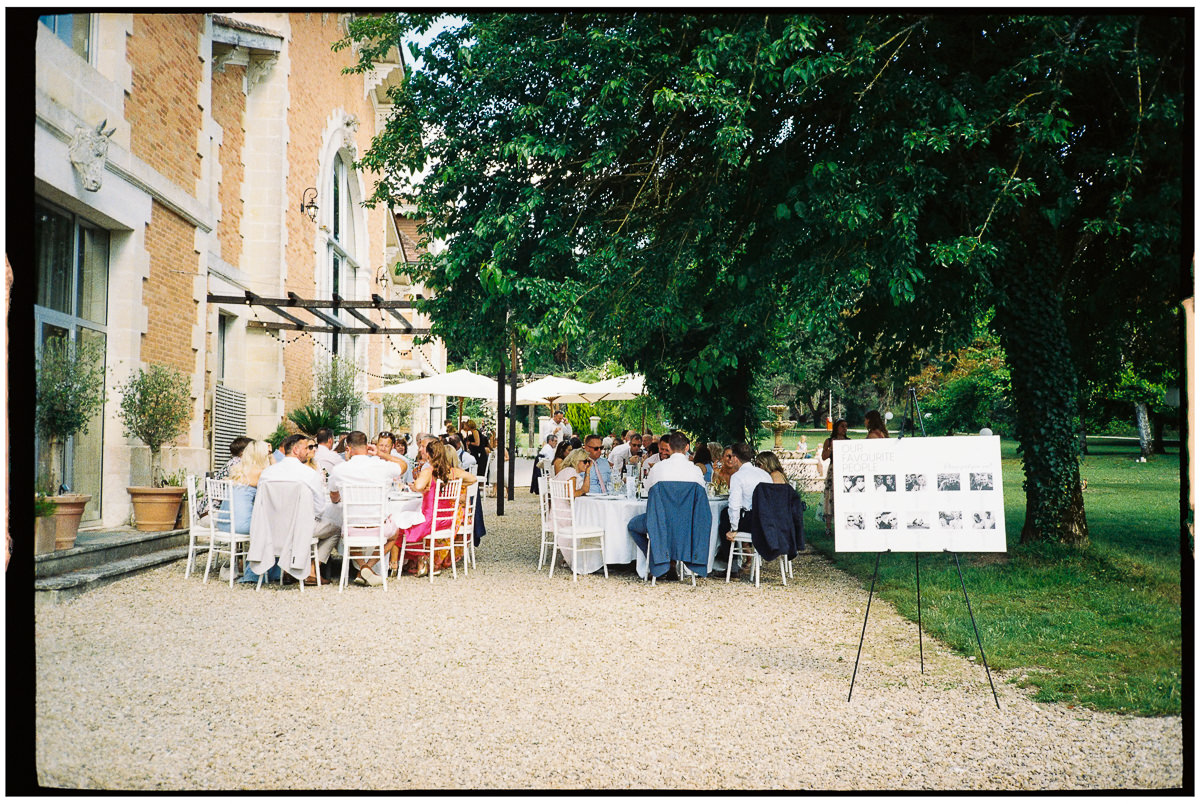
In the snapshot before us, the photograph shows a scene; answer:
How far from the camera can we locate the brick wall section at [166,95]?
10.4m

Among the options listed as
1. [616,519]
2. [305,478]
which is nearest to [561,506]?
[616,519]

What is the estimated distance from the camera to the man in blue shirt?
11000 millimetres

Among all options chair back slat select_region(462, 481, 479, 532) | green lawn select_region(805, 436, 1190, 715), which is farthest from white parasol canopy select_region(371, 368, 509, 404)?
green lawn select_region(805, 436, 1190, 715)

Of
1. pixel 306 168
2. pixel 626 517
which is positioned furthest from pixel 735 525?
pixel 306 168

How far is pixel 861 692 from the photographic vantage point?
521cm

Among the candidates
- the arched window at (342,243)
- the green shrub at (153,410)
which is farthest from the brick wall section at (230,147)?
A: the green shrub at (153,410)

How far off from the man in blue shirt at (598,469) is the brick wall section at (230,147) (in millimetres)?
8072

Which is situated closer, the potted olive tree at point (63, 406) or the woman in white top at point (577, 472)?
the potted olive tree at point (63, 406)

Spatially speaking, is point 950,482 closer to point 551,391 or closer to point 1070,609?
point 1070,609

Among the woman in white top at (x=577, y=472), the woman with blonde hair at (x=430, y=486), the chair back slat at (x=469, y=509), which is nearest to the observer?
the woman with blonde hair at (x=430, y=486)

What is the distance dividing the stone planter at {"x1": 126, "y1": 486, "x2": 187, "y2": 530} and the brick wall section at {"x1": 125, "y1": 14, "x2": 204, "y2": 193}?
374 cm

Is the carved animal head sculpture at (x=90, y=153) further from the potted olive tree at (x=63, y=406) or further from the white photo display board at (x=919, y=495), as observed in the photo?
the white photo display board at (x=919, y=495)

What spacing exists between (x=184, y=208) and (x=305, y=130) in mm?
8358

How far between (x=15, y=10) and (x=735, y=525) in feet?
23.1
